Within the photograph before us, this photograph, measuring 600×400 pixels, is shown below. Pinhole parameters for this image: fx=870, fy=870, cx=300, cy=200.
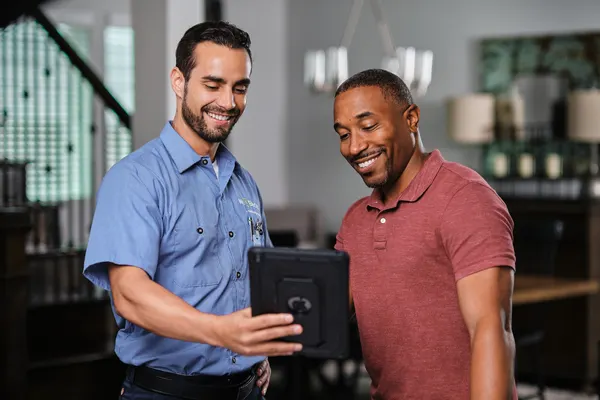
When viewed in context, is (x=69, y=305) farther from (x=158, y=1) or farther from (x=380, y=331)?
(x=380, y=331)

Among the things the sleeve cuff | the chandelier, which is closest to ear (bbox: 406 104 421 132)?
the sleeve cuff

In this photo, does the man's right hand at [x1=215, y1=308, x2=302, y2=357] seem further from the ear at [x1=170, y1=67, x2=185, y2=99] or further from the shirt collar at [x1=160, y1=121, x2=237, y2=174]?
the ear at [x1=170, y1=67, x2=185, y2=99]

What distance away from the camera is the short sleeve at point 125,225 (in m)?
1.84

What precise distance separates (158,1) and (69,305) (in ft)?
5.63

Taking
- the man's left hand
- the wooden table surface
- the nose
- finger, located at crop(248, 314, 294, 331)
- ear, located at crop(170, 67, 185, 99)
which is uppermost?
ear, located at crop(170, 67, 185, 99)

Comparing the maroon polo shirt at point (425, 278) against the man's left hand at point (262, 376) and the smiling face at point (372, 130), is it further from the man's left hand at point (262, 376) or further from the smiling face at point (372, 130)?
the man's left hand at point (262, 376)

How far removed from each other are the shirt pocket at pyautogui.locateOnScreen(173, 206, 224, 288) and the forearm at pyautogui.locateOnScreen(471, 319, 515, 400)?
0.68 meters

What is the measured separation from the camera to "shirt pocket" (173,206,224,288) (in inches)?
77.7

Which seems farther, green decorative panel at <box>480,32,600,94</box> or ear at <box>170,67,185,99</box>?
green decorative panel at <box>480,32,600,94</box>

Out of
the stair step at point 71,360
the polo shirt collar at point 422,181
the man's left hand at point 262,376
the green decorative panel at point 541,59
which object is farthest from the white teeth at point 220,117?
the green decorative panel at point 541,59

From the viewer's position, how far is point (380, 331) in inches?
70.8

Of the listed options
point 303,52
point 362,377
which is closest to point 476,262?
point 362,377

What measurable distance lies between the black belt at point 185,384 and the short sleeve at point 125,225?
0.80 ft

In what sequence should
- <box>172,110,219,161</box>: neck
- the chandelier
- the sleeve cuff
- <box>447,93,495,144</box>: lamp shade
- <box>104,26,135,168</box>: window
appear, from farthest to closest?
1. <box>104,26,135,168</box>: window
2. <box>447,93,495,144</box>: lamp shade
3. the chandelier
4. <box>172,110,219,161</box>: neck
5. the sleeve cuff
